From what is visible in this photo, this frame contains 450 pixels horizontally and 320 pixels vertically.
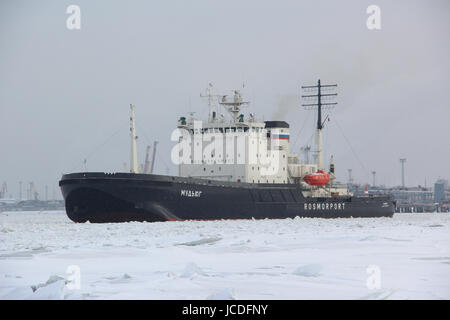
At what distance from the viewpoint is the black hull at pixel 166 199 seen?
34.2 metres

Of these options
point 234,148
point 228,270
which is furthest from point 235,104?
point 228,270

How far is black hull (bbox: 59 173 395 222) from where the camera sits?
1346 inches

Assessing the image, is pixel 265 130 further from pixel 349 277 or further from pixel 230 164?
pixel 349 277

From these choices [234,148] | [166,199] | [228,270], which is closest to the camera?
[228,270]

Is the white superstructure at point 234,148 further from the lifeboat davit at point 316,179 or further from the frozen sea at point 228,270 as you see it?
the frozen sea at point 228,270

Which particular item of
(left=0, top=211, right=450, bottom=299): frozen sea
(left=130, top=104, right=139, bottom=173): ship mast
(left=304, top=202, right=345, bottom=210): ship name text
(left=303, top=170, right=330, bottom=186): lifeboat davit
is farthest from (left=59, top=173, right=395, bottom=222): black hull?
(left=0, top=211, right=450, bottom=299): frozen sea

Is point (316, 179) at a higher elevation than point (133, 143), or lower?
lower

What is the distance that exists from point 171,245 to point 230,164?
2602cm

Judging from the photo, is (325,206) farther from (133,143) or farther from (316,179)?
(133,143)

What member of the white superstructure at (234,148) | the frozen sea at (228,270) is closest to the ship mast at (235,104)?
the white superstructure at (234,148)

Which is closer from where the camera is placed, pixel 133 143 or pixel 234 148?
pixel 133 143

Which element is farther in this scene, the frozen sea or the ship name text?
the ship name text

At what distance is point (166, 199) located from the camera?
117 feet

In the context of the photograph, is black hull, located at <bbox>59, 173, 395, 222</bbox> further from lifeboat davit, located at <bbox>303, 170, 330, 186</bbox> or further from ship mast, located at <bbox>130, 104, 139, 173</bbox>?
lifeboat davit, located at <bbox>303, 170, 330, 186</bbox>
